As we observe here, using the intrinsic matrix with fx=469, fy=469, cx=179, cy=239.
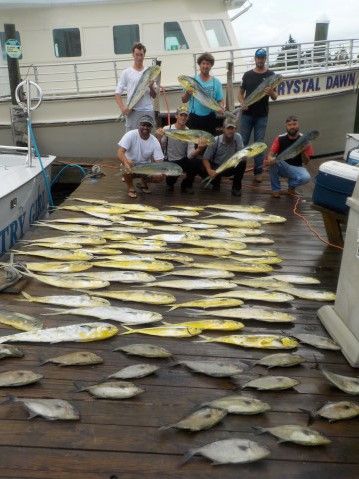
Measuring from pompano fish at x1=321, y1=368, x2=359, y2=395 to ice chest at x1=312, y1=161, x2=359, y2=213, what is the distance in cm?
235

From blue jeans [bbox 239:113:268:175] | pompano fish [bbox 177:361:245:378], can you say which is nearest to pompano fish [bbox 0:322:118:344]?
pompano fish [bbox 177:361:245:378]

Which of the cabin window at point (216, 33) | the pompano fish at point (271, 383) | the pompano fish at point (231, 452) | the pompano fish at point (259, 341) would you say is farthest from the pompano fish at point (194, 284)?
the cabin window at point (216, 33)

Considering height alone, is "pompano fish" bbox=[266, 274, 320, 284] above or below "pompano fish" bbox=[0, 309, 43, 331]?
below

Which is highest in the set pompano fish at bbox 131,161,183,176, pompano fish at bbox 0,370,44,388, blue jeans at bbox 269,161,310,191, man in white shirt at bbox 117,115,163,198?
man in white shirt at bbox 117,115,163,198

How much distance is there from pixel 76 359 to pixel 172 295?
3.89 feet

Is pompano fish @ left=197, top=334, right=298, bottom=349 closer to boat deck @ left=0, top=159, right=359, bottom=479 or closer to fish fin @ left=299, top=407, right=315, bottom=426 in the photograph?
boat deck @ left=0, top=159, right=359, bottom=479

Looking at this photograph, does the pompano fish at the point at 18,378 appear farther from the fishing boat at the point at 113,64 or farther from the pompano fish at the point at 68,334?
the fishing boat at the point at 113,64

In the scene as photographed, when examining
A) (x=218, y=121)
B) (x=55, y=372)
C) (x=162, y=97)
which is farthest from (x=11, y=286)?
(x=162, y=97)

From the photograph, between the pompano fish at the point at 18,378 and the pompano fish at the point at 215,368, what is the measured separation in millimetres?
865

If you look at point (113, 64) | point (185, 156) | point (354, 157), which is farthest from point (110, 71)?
point (354, 157)

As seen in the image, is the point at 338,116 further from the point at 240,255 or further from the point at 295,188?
the point at 240,255

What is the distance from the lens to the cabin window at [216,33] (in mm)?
10003

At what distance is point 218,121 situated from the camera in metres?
7.28

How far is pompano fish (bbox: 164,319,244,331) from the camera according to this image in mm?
3326
